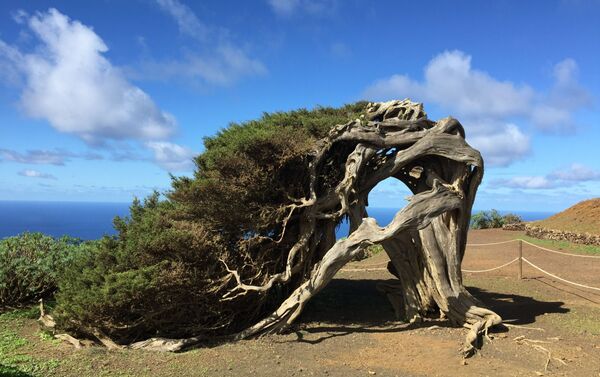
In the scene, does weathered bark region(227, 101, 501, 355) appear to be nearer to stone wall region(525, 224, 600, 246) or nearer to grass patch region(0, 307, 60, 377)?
grass patch region(0, 307, 60, 377)

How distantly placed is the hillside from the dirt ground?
15.4 metres

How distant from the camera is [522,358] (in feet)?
24.7

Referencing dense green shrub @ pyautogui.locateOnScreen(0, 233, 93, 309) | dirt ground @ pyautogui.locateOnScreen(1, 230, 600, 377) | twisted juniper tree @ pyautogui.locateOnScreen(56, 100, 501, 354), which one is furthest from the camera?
dense green shrub @ pyautogui.locateOnScreen(0, 233, 93, 309)

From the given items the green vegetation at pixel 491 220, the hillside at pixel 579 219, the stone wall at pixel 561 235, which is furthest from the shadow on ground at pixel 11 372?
the green vegetation at pixel 491 220

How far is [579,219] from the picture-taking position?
26.9 metres

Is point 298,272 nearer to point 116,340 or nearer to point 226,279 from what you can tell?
point 226,279

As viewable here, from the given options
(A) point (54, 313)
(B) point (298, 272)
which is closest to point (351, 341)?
(B) point (298, 272)

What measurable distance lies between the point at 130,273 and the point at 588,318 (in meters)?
9.26

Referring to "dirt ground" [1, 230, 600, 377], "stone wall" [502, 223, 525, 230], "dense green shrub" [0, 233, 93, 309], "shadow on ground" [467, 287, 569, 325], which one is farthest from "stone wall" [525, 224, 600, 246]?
"dense green shrub" [0, 233, 93, 309]

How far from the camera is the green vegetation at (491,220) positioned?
3347 cm

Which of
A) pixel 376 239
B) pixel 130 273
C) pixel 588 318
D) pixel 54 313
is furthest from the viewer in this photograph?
pixel 588 318

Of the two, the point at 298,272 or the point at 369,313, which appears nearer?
the point at 298,272

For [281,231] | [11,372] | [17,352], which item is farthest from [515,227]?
[11,372]

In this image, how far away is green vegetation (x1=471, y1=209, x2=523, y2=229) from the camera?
1318 inches
